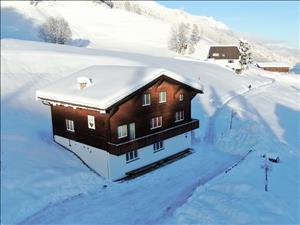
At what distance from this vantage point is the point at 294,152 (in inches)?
1319

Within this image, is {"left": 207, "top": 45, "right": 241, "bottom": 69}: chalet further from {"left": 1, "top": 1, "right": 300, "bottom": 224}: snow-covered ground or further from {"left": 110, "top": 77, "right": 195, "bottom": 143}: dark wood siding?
{"left": 110, "top": 77, "right": 195, "bottom": 143}: dark wood siding

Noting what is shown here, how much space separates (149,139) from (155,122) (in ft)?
6.43

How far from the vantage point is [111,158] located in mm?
25578

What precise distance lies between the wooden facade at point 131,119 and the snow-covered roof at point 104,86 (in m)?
0.53

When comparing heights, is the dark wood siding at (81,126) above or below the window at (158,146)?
above

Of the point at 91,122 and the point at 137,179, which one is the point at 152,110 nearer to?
the point at 91,122

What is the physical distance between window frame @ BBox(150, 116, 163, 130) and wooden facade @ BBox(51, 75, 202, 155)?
0.91 feet

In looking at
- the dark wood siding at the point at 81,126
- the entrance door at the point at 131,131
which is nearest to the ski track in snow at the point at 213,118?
the entrance door at the point at 131,131

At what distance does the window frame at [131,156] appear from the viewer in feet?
87.9

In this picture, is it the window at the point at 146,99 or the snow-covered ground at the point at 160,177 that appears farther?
the window at the point at 146,99

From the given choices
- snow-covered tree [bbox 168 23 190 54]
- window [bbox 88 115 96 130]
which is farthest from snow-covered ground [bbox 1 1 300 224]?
snow-covered tree [bbox 168 23 190 54]

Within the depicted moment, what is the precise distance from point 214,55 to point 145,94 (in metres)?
87.5

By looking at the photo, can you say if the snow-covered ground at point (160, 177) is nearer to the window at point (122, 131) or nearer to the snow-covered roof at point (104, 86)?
the window at point (122, 131)

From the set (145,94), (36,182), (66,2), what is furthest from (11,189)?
(66,2)
